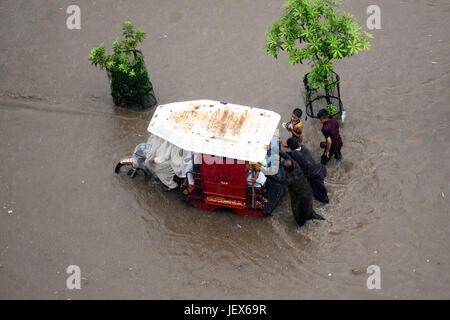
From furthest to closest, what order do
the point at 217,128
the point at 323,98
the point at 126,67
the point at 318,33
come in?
the point at 323,98 → the point at 126,67 → the point at 318,33 → the point at 217,128

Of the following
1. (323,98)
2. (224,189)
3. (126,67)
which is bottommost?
(224,189)

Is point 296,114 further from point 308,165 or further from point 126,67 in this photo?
point 126,67

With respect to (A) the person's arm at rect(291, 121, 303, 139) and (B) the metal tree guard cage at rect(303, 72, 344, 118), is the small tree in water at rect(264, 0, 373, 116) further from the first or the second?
(A) the person's arm at rect(291, 121, 303, 139)

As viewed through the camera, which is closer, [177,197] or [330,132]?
[330,132]

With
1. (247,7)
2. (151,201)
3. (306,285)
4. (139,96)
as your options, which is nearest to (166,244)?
(151,201)

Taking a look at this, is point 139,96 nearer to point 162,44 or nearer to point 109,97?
point 109,97

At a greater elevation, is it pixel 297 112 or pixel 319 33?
pixel 319 33

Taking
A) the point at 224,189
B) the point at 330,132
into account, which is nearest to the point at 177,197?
the point at 224,189
